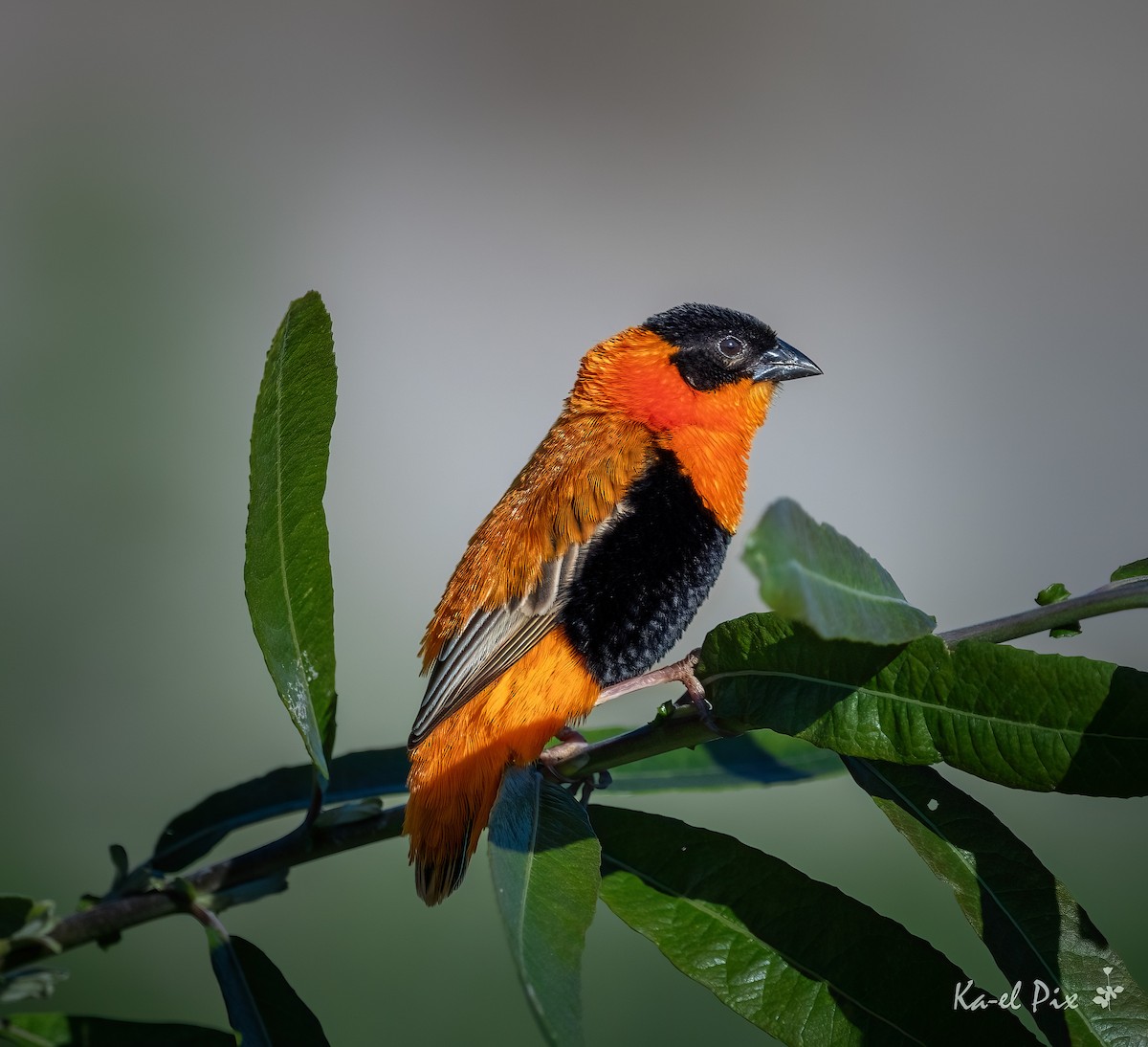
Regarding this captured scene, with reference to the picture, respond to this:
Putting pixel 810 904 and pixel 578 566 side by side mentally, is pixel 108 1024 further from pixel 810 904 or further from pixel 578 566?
pixel 578 566

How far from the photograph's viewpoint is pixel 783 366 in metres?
2.74

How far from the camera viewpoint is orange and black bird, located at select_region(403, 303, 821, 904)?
1.88 m

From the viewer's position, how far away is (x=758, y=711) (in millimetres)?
1182

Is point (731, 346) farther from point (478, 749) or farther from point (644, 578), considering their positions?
point (478, 749)

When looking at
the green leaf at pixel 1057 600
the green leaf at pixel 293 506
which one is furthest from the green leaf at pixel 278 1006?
the green leaf at pixel 1057 600

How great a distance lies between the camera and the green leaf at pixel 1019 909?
115 centimetres

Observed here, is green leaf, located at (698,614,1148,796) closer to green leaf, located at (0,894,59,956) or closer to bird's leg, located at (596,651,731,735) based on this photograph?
bird's leg, located at (596,651,731,735)

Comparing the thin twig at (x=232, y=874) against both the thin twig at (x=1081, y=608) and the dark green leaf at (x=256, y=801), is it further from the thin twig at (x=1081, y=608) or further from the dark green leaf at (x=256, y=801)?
the thin twig at (x=1081, y=608)

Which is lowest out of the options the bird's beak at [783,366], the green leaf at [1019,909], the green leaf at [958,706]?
the green leaf at [1019,909]

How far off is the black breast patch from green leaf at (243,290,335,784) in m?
0.75

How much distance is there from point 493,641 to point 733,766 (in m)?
0.54

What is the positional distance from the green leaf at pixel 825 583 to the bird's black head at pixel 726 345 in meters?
1.66

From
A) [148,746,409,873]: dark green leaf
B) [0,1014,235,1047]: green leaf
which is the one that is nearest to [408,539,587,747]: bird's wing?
[148,746,409,873]: dark green leaf

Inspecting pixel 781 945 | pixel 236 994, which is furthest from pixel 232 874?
pixel 781 945
